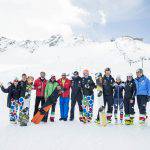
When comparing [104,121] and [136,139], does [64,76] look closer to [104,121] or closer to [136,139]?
[104,121]

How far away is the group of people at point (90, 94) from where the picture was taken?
1316 centimetres

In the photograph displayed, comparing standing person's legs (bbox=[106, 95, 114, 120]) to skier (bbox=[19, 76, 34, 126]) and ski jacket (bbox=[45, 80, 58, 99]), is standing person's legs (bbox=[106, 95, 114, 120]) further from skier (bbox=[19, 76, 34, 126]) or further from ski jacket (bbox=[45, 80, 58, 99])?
skier (bbox=[19, 76, 34, 126])

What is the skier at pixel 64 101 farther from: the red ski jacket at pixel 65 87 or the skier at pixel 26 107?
the skier at pixel 26 107

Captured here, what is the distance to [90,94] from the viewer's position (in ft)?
45.4

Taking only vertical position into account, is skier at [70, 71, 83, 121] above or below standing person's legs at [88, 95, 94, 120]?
above

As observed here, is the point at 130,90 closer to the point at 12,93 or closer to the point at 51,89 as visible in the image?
the point at 51,89

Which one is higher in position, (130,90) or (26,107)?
(130,90)

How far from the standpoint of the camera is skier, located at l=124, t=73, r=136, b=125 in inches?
514

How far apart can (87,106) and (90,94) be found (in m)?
0.52

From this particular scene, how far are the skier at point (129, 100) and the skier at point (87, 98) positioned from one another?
1.39 meters

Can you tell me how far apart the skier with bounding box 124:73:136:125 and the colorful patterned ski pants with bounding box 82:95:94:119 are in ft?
4.68

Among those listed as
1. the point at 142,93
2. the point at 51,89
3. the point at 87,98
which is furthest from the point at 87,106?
the point at 142,93

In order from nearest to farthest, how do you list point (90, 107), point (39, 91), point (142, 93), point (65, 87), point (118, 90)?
point (142, 93) → point (118, 90) → point (90, 107) → point (39, 91) → point (65, 87)

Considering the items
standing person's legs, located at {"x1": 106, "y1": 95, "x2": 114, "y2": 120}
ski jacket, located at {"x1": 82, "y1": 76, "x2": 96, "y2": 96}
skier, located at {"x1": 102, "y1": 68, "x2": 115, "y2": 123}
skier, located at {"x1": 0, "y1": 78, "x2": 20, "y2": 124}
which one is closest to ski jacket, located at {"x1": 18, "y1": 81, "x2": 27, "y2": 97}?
skier, located at {"x1": 0, "y1": 78, "x2": 20, "y2": 124}
